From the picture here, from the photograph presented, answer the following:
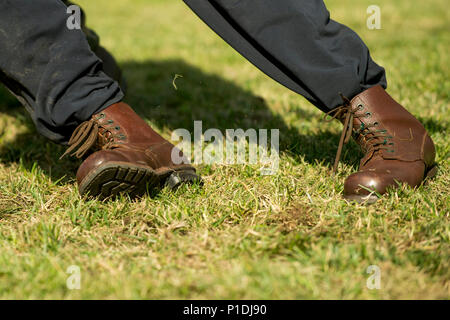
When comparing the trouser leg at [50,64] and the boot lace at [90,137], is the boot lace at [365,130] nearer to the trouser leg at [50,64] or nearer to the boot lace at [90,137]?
the boot lace at [90,137]

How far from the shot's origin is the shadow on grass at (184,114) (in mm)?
2314

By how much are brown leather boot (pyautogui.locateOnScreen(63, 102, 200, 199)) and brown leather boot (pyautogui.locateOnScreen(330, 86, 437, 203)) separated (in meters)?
0.73

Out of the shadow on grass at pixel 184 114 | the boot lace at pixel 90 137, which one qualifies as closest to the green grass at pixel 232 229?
the shadow on grass at pixel 184 114

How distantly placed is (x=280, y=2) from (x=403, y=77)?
2.11 metres

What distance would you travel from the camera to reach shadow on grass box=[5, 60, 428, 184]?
91.1 inches

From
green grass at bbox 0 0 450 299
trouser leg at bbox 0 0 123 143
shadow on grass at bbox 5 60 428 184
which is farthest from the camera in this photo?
shadow on grass at bbox 5 60 428 184

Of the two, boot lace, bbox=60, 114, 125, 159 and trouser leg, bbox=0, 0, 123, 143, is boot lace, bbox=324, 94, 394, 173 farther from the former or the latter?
trouser leg, bbox=0, 0, 123, 143

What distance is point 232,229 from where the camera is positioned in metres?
1.61

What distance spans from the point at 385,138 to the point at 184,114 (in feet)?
4.91

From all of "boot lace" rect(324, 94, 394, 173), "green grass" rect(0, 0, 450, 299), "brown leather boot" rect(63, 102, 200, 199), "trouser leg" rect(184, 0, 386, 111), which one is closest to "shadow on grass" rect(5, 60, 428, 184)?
"green grass" rect(0, 0, 450, 299)

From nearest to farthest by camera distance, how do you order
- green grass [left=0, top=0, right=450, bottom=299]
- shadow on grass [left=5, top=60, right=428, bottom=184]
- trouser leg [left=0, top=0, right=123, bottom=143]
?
green grass [left=0, top=0, right=450, bottom=299], trouser leg [left=0, top=0, right=123, bottom=143], shadow on grass [left=5, top=60, right=428, bottom=184]

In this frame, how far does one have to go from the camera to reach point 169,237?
1.59 m
